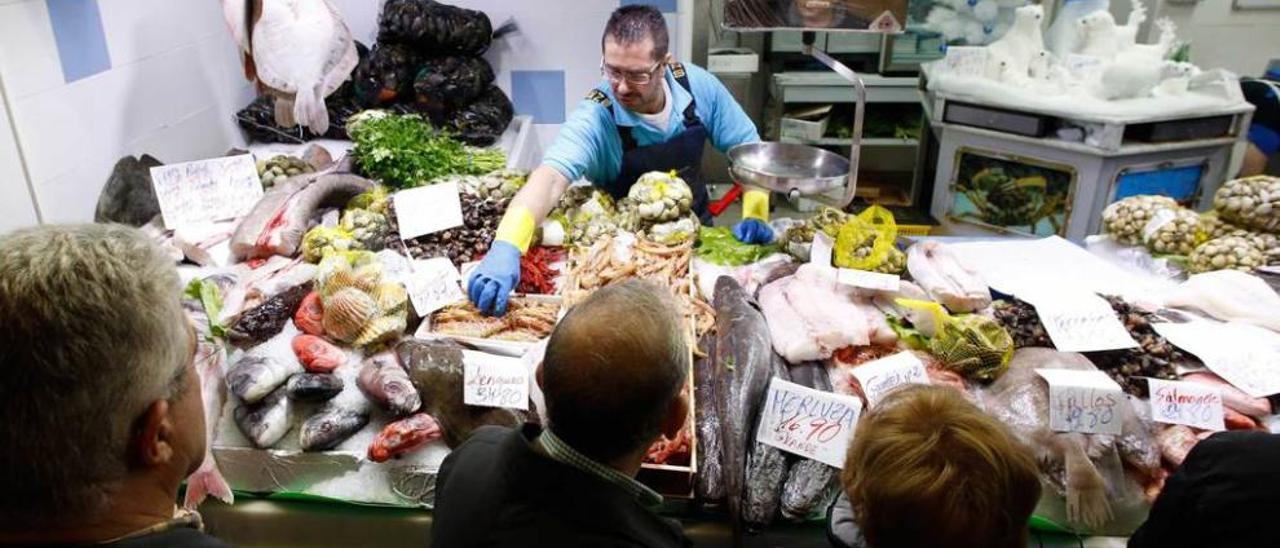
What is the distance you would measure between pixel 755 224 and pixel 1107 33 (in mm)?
3167

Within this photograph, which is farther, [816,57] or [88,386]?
[816,57]

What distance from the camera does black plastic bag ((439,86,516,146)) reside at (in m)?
4.50

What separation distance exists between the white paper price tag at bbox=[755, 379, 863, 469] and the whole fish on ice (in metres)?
2.49

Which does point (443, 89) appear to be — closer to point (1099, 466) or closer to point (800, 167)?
point (800, 167)

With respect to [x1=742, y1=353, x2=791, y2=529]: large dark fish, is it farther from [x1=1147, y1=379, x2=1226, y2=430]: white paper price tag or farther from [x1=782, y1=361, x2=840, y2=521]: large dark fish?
[x1=1147, y1=379, x2=1226, y2=430]: white paper price tag

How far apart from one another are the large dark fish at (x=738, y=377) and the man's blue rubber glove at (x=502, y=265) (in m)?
0.68

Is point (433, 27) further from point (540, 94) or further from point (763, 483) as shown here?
point (763, 483)

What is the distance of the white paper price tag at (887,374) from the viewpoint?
2.07 meters

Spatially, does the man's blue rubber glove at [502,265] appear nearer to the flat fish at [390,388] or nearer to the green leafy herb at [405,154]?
the flat fish at [390,388]

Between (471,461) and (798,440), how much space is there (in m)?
0.81

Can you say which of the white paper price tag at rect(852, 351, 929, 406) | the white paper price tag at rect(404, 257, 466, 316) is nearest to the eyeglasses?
the white paper price tag at rect(404, 257, 466, 316)

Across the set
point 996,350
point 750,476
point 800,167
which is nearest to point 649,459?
point 750,476

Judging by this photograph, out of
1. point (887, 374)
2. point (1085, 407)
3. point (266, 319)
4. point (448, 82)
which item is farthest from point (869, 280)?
point (448, 82)

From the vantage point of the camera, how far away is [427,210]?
298 centimetres
